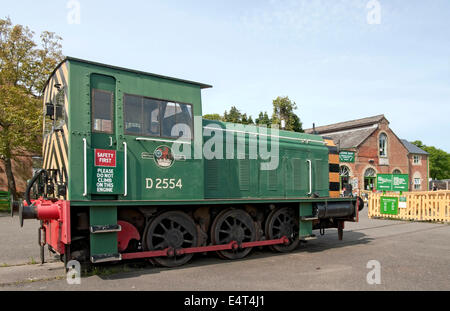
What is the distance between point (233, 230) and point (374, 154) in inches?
1249

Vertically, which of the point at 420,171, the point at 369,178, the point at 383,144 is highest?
the point at 383,144

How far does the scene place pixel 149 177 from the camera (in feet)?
21.4

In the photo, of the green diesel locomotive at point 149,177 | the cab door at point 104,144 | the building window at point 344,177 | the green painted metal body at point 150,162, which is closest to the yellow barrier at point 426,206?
the building window at point 344,177

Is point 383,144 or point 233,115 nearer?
point 383,144

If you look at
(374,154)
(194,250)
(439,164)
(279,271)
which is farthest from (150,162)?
(439,164)

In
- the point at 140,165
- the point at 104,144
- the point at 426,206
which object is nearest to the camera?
the point at 104,144

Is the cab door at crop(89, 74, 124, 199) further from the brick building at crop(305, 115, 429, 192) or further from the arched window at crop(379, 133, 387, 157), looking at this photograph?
the arched window at crop(379, 133, 387, 157)

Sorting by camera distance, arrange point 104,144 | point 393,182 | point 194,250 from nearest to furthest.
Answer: point 104,144 → point 194,250 → point 393,182

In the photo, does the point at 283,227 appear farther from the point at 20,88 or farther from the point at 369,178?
the point at 369,178

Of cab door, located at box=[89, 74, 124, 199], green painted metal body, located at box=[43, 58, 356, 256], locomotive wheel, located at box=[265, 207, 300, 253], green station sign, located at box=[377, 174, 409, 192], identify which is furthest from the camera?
green station sign, located at box=[377, 174, 409, 192]

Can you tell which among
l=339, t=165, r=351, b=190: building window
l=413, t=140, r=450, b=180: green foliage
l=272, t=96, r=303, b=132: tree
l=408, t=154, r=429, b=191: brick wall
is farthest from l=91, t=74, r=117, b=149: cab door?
l=413, t=140, r=450, b=180: green foliage

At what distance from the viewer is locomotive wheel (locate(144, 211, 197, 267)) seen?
21.8 feet

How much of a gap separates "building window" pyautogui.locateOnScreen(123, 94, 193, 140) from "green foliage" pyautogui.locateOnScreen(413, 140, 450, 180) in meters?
87.6
